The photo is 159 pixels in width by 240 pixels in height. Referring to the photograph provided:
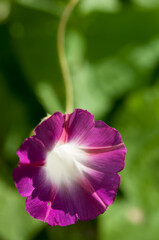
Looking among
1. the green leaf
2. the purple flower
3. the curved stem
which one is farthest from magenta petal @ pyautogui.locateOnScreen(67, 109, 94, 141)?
the green leaf

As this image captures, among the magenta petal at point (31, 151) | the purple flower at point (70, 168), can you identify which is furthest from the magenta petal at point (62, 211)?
the magenta petal at point (31, 151)

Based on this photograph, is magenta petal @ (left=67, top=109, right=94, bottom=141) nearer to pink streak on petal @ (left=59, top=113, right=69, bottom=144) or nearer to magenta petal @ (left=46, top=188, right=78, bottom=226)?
pink streak on petal @ (left=59, top=113, right=69, bottom=144)

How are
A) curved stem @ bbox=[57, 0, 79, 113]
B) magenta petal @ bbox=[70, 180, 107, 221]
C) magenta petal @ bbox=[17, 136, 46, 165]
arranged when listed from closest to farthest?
magenta petal @ bbox=[17, 136, 46, 165], magenta petal @ bbox=[70, 180, 107, 221], curved stem @ bbox=[57, 0, 79, 113]

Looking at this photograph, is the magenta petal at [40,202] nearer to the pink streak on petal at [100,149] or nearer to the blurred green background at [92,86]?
the pink streak on petal at [100,149]

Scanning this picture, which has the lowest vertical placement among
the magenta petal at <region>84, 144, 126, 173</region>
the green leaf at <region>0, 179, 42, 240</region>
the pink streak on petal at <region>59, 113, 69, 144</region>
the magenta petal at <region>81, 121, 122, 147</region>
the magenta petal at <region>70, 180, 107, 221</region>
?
the green leaf at <region>0, 179, 42, 240</region>

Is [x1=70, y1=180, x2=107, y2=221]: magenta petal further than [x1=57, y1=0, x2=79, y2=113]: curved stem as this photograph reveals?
No
